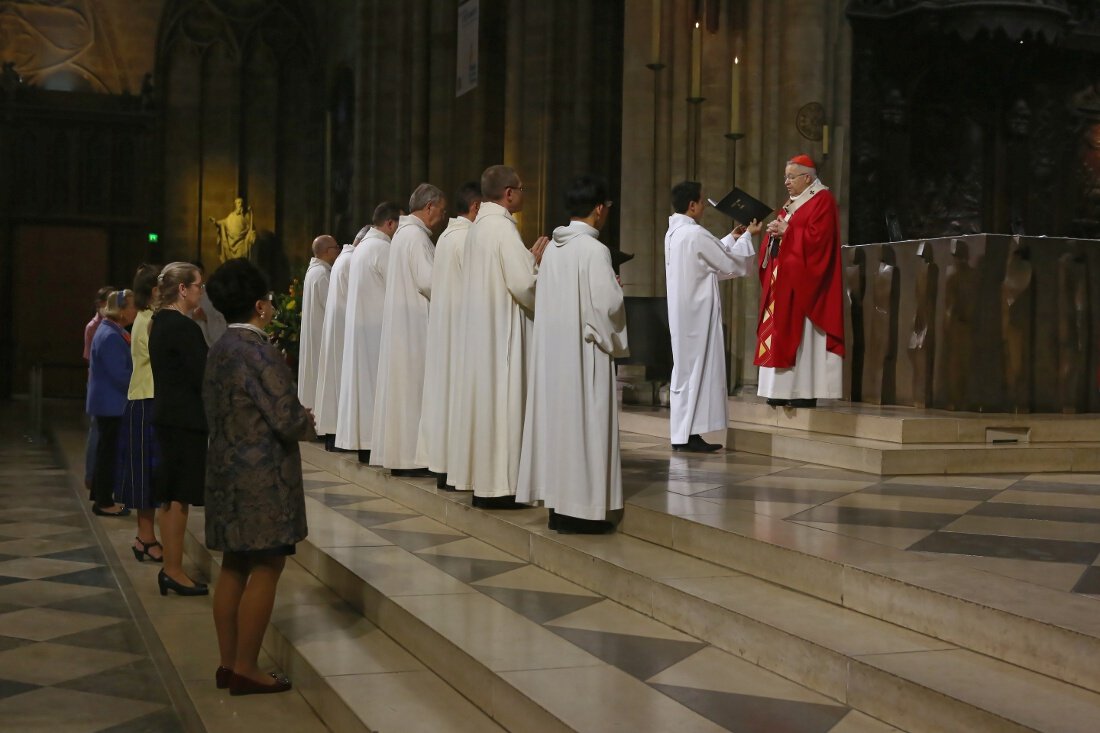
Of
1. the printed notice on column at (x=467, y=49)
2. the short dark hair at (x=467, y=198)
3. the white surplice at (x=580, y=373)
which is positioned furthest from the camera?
the printed notice on column at (x=467, y=49)

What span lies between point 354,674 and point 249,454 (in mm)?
905

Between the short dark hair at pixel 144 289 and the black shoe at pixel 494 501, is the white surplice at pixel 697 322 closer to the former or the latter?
A: the black shoe at pixel 494 501

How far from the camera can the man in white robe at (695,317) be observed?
7914mm

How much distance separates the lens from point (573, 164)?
1563 centimetres

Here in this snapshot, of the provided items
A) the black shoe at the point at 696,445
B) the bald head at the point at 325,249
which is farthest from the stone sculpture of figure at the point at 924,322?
the bald head at the point at 325,249

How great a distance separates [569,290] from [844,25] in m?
6.97

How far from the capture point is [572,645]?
4.31m

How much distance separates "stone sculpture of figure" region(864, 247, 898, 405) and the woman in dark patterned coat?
5102 mm

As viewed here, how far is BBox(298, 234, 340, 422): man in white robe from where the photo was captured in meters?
10.8

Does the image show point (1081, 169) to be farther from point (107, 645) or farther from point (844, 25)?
point (107, 645)

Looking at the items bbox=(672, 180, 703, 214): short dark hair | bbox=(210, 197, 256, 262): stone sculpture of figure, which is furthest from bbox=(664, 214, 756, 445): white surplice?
bbox=(210, 197, 256, 262): stone sculpture of figure

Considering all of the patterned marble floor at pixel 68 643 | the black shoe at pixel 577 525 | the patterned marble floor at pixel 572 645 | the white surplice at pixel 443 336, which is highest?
the white surplice at pixel 443 336

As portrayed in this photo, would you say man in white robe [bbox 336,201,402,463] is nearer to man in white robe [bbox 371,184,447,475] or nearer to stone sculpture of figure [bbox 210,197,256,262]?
man in white robe [bbox 371,184,447,475]

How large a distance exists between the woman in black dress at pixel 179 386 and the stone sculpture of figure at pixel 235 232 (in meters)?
16.7
